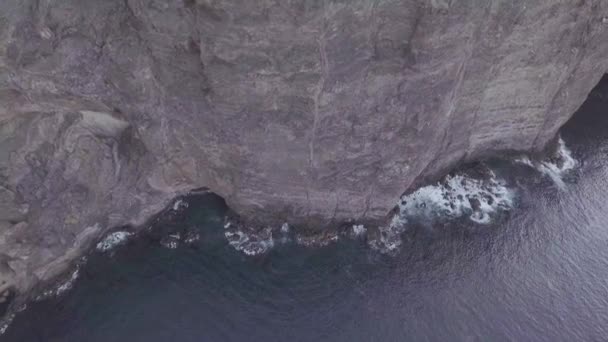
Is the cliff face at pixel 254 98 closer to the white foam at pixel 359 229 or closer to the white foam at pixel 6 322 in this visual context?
the white foam at pixel 359 229

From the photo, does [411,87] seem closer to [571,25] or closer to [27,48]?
[571,25]

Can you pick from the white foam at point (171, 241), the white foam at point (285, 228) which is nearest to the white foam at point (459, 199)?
the white foam at point (285, 228)

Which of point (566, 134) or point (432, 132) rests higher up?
point (566, 134)

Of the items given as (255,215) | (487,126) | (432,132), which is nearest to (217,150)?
(255,215)

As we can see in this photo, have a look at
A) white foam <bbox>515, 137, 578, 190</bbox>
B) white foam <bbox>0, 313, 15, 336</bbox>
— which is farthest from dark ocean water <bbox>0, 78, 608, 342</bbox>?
white foam <bbox>515, 137, 578, 190</bbox>

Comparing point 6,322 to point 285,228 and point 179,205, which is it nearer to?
point 179,205

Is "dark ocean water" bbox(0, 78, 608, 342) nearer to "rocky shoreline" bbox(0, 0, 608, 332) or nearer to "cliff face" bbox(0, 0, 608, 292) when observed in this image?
"rocky shoreline" bbox(0, 0, 608, 332)
